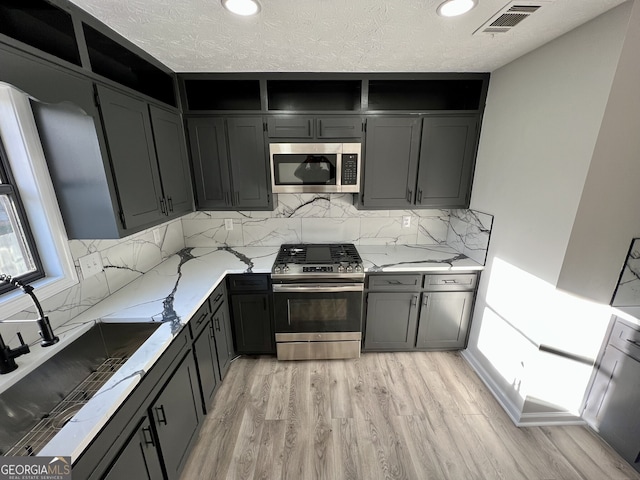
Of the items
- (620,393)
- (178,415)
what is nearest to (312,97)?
(178,415)

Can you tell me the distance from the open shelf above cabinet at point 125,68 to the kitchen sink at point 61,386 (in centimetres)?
146

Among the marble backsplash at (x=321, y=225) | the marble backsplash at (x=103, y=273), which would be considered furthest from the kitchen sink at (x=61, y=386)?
the marble backsplash at (x=321, y=225)

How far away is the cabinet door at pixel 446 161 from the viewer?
2240 mm

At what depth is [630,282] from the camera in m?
1.53

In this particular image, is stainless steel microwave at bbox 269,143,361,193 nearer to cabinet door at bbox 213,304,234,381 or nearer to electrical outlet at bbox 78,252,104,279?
cabinet door at bbox 213,304,234,381

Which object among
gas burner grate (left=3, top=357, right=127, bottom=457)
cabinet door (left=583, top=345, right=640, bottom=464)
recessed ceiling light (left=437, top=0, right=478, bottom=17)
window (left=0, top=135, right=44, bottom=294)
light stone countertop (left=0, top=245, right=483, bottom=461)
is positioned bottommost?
cabinet door (left=583, top=345, right=640, bottom=464)

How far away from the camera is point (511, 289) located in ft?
6.19

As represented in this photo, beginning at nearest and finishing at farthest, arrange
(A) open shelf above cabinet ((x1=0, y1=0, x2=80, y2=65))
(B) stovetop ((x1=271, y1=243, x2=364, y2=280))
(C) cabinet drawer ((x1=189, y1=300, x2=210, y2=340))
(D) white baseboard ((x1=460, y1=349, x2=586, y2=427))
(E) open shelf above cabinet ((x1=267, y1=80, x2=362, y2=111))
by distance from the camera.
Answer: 1. (A) open shelf above cabinet ((x1=0, y1=0, x2=80, y2=65))
2. (C) cabinet drawer ((x1=189, y1=300, x2=210, y2=340))
3. (D) white baseboard ((x1=460, y1=349, x2=586, y2=427))
4. (B) stovetop ((x1=271, y1=243, x2=364, y2=280))
5. (E) open shelf above cabinet ((x1=267, y1=80, x2=362, y2=111))

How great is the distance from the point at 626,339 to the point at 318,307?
196 centimetres

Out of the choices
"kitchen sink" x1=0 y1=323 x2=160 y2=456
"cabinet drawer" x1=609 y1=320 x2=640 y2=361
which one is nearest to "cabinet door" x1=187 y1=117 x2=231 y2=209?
"kitchen sink" x1=0 y1=323 x2=160 y2=456

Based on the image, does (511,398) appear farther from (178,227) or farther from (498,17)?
(178,227)

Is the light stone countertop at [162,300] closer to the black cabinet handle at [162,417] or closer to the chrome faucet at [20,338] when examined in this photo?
the chrome faucet at [20,338]

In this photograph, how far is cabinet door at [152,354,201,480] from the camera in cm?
127

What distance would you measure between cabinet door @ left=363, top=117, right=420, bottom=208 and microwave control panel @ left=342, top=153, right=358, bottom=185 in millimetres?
113
